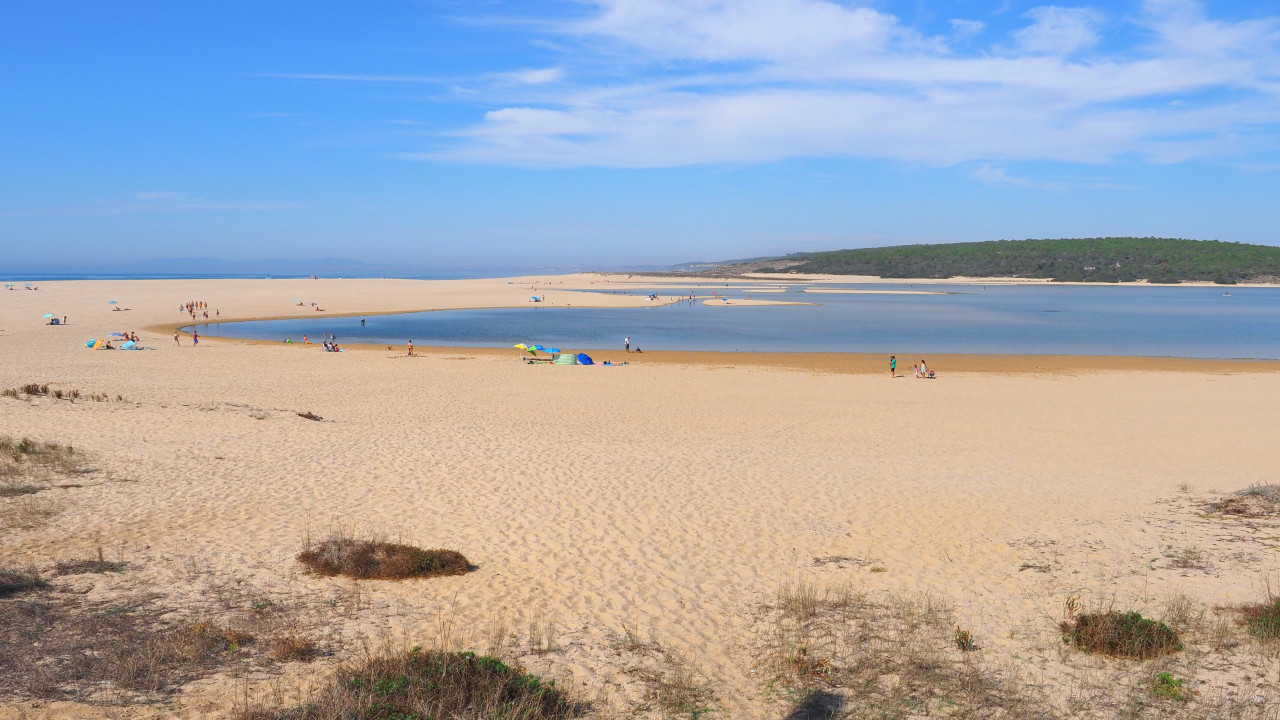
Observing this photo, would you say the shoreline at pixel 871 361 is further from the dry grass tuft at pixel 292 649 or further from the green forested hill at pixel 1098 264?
the green forested hill at pixel 1098 264

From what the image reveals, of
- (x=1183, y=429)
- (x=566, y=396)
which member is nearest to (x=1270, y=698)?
(x=1183, y=429)

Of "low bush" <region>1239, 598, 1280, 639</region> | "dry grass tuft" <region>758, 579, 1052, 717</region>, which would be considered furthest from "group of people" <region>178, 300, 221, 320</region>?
"low bush" <region>1239, 598, 1280, 639</region>

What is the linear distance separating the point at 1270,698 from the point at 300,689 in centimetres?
746

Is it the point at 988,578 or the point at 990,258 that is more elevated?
the point at 990,258

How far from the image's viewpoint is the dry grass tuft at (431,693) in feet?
17.5

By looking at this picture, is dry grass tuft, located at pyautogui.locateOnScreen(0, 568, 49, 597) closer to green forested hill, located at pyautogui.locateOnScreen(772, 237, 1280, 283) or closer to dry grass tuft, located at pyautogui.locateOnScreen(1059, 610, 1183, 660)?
dry grass tuft, located at pyautogui.locateOnScreen(1059, 610, 1183, 660)

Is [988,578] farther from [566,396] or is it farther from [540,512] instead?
[566,396]

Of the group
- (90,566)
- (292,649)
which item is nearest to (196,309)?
(90,566)

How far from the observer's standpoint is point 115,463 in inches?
545

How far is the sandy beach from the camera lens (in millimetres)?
6996

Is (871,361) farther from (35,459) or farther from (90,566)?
(90,566)

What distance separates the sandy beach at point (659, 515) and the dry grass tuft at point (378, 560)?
23 cm

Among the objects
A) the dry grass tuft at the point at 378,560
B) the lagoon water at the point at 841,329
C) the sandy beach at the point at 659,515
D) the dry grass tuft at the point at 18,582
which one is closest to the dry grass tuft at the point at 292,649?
the sandy beach at the point at 659,515

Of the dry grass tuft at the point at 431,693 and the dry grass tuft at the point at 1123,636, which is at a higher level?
the dry grass tuft at the point at 431,693
